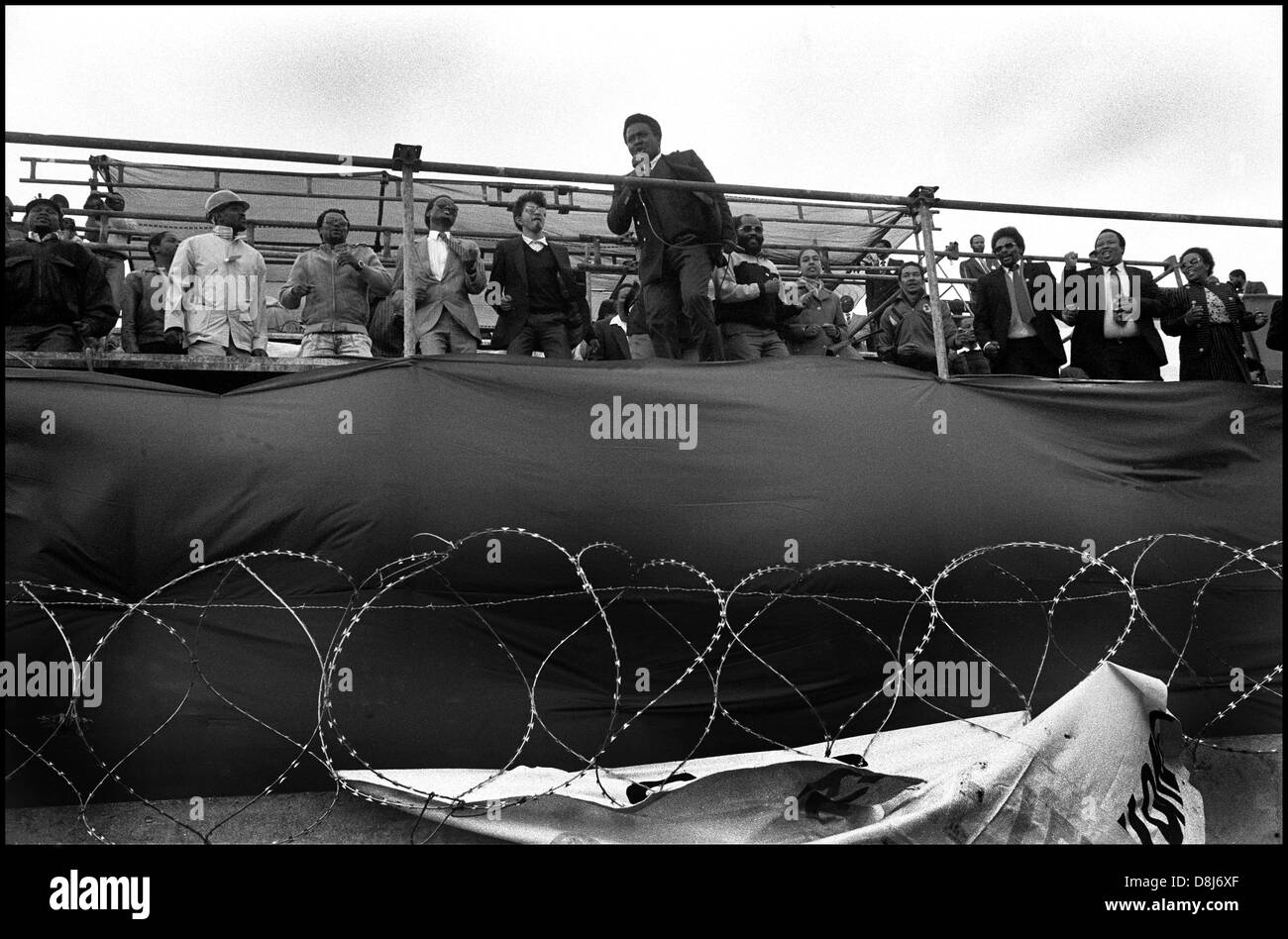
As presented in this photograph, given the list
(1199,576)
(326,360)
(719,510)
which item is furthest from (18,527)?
(1199,576)

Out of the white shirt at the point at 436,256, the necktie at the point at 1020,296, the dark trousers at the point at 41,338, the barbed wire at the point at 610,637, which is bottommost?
the barbed wire at the point at 610,637

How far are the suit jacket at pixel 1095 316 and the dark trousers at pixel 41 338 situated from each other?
7.90m

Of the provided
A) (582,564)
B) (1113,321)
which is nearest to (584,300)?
(582,564)

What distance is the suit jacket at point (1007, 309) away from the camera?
10.0m

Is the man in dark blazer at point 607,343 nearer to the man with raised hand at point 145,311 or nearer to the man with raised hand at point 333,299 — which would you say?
the man with raised hand at point 333,299

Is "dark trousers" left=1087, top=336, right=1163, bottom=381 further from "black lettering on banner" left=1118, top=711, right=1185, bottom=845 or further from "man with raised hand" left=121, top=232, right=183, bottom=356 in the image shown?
"man with raised hand" left=121, top=232, right=183, bottom=356

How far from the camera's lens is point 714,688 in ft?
24.7

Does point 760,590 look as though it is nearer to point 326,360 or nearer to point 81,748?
point 326,360

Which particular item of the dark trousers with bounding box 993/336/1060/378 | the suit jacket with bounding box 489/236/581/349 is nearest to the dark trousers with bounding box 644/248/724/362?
the suit jacket with bounding box 489/236/581/349

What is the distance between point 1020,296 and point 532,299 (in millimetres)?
4138

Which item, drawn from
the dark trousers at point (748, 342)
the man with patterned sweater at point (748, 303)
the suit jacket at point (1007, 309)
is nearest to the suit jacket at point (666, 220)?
the man with patterned sweater at point (748, 303)

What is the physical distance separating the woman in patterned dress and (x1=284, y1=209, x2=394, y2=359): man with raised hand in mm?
6624

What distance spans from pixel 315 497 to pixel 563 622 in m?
1.77

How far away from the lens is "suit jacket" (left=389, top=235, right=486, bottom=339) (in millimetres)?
9148
